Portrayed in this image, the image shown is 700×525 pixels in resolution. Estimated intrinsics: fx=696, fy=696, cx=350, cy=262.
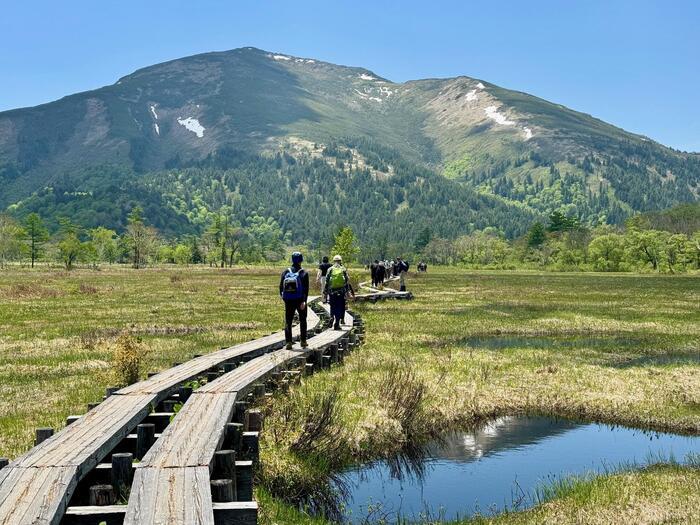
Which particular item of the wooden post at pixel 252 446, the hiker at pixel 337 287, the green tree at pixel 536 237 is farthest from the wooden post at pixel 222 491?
the green tree at pixel 536 237

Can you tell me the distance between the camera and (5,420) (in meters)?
12.0

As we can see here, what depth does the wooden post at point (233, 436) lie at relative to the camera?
8.88 m

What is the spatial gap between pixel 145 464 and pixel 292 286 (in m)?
9.42

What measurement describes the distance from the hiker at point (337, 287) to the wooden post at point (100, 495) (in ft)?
51.2

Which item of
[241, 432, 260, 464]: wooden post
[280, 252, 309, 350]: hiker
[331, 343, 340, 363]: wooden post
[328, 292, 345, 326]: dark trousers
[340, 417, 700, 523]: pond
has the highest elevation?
[280, 252, 309, 350]: hiker

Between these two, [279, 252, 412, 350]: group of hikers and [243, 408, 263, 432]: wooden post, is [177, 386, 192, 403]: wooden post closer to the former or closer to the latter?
[243, 408, 263, 432]: wooden post

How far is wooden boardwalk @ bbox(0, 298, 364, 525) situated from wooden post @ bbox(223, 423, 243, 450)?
0.09 ft

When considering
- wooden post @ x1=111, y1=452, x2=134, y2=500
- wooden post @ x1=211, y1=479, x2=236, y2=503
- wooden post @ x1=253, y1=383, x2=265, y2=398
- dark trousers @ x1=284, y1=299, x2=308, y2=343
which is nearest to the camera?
wooden post @ x1=211, y1=479, x2=236, y2=503

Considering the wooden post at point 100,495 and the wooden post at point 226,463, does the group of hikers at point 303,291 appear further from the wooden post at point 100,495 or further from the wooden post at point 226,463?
the wooden post at point 100,495

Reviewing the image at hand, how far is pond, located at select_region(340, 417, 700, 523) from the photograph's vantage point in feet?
31.3

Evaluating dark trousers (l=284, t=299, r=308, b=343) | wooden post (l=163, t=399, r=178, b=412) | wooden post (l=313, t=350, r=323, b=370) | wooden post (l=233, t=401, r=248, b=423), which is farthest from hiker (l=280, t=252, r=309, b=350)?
wooden post (l=233, t=401, r=248, b=423)

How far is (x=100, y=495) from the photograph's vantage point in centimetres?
684

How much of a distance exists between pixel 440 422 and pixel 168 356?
9.34 m

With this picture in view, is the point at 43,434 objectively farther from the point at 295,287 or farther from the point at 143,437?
the point at 295,287
